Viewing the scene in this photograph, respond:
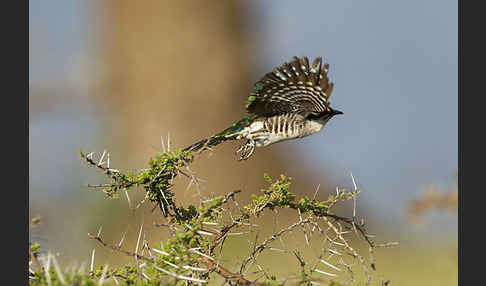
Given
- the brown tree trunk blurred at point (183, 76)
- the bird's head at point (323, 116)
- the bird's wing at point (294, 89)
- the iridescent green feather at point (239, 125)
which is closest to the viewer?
the bird's wing at point (294, 89)

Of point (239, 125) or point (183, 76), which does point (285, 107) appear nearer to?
point (239, 125)

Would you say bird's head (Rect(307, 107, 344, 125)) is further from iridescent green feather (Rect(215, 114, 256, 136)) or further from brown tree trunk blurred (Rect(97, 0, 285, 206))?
brown tree trunk blurred (Rect(97, 0, 285, 206))

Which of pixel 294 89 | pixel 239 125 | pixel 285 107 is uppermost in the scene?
pixel 294 89

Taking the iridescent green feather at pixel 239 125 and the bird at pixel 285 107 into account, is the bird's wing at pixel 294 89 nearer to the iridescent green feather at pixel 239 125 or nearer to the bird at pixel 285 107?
the bird at pixel 285 107

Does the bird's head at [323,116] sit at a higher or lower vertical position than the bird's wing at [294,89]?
lower

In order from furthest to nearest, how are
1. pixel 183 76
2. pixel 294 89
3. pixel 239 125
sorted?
pixel 183 76
pixel 239 125
pixel 294 89

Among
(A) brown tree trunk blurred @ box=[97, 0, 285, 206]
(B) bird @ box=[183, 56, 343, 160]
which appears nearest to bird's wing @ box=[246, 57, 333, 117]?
(B) bird @ box=[183, 56, 343, 160]

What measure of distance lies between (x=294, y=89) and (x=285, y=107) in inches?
11.9

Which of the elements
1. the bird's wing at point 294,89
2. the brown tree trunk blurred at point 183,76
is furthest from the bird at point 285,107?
the brown tree trunk blurred at point 183,76

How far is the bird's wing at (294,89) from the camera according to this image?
3.56m

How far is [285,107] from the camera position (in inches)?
156

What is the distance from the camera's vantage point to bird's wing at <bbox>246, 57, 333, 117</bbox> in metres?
3.56

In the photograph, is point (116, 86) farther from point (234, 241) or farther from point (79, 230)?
point (234, 241)

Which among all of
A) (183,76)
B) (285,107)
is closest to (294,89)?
(285,107)
